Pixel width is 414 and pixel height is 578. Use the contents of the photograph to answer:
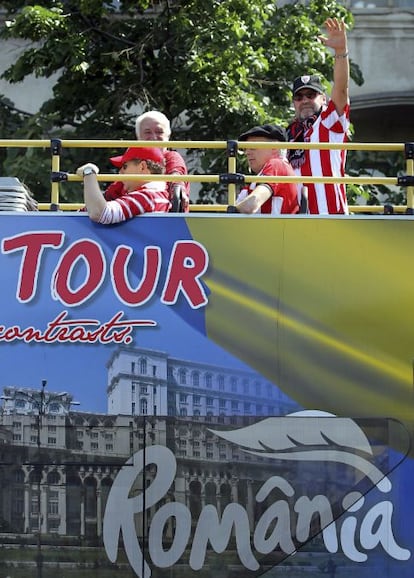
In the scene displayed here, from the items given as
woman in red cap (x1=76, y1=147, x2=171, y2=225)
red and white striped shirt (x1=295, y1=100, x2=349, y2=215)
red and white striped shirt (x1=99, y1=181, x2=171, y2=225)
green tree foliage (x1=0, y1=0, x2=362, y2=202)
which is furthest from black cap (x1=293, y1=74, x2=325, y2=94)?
green tree foliage (x1=0, y1=0, x2=362, y2=202)

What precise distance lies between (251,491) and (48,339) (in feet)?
4.41

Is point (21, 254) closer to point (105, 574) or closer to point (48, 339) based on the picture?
point (48, 339)

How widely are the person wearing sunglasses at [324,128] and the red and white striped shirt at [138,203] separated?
2.73 feet

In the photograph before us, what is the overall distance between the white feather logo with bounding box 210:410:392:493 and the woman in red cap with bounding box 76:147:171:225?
128 centimetres

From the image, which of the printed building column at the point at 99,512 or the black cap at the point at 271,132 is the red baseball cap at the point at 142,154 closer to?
the black cap at the point at 271,132

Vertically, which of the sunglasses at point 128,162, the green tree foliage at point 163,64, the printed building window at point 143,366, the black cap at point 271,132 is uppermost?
the green tree foliage at point 163,64

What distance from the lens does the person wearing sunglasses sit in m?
7.25

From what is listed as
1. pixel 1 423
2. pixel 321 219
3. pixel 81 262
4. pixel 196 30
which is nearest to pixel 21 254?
pixel 81 262

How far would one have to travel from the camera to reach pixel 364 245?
6598 mm

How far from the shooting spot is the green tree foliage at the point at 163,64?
1227 centimetres

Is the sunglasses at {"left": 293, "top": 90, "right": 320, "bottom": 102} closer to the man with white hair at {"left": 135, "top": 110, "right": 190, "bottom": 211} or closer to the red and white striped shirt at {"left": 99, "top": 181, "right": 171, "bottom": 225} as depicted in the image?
the man with white hair at {"left": 135, "top": 110, "right": 190, "bottom": 211}

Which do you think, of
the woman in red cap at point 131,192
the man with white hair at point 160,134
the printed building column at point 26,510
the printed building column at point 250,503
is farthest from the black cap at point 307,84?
the printed building column at point 26,510

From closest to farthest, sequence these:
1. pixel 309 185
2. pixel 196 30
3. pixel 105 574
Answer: pixel 105 574
pixel 309 185
pixel 196 30

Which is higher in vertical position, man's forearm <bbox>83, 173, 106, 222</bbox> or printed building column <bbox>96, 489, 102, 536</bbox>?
man's forearm <bbox>83, 173, 106, 222</bbox>
